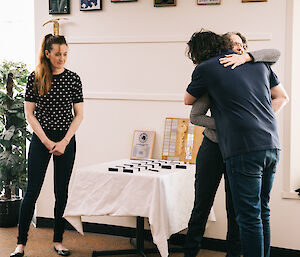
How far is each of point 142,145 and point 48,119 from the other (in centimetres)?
78

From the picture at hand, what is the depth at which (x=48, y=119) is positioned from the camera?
9.21ft

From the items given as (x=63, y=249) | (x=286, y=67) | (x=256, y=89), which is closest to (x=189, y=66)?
(x=286, y=67)

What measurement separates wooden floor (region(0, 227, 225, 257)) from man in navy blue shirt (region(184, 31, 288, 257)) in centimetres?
117

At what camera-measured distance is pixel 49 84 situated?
278 centimetres

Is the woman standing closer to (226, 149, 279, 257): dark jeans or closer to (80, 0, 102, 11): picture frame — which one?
(80, 0, 102, 11): picture frame

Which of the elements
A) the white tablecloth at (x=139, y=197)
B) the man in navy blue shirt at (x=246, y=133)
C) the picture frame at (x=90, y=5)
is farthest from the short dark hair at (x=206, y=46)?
the picture frame at (x=90, y=5)

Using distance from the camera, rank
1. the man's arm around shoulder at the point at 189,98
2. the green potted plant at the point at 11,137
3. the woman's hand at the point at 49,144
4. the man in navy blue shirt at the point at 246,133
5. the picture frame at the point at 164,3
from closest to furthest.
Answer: the man in navy blue shirt at the point at 246,133 < the man's arm around shoulder at the point at 189,98 < the woman's hand at the point at 49,144 < the picture frame at the point at 164,3 < the green potted plant at the point at 11,137

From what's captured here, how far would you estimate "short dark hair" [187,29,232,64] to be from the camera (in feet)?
7.02

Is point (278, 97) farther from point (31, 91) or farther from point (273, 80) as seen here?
point (31, 91)

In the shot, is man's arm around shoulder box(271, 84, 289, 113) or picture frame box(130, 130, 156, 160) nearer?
man's arm around shoulder box(271, 84, 289, 113)

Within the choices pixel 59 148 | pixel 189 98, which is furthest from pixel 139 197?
pixel 189 98

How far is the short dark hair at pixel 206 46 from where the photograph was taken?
2.14 meters

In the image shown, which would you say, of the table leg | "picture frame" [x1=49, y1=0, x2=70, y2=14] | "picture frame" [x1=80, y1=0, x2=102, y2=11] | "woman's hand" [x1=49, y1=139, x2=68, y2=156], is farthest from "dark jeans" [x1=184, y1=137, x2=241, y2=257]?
"picture frame" [x1=49, y1=0, x2=70, y2=14]

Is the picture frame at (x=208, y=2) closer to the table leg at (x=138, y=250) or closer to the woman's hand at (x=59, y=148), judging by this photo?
the woman's hand at (x=59, y=148)
